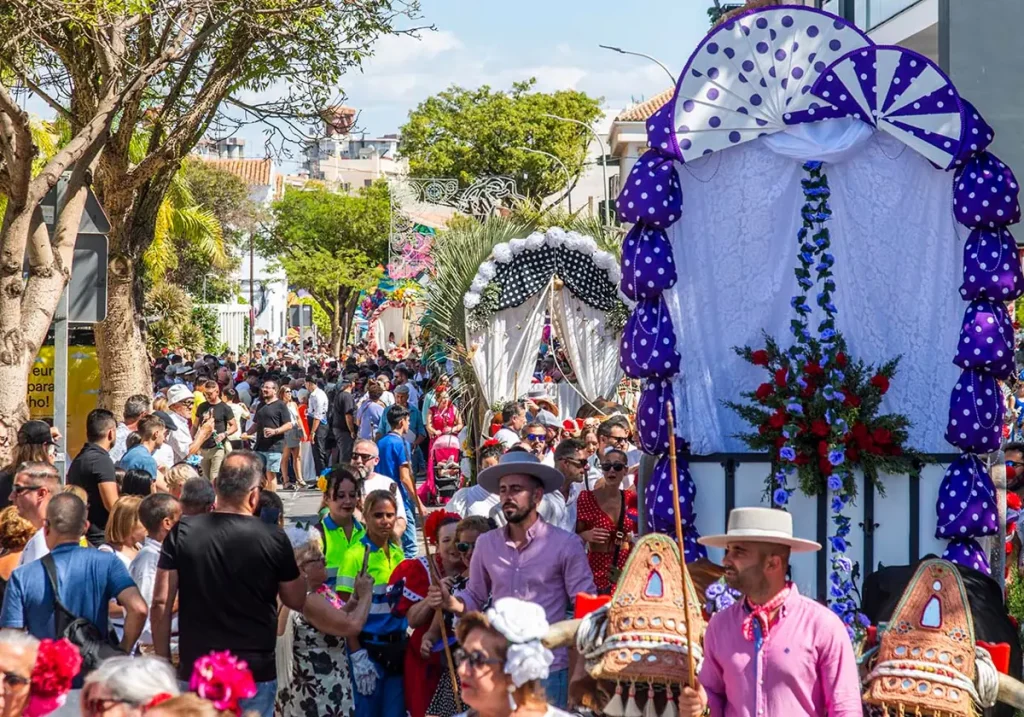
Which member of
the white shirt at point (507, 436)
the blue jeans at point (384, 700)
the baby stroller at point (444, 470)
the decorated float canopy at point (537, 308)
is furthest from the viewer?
the decorated float canopy at point (537, 308)

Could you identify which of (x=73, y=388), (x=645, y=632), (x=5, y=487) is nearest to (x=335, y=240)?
(x=73, y=388)

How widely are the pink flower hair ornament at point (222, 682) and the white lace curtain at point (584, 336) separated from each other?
49.6 ft

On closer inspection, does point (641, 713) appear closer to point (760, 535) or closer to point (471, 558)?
point (760, 535)

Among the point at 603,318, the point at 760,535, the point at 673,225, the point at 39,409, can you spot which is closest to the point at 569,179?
the point at 603,318

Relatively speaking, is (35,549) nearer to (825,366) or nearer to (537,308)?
(825,366)

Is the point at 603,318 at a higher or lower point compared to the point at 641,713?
higher

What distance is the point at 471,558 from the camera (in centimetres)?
721

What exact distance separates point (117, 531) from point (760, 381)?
3.83 meters

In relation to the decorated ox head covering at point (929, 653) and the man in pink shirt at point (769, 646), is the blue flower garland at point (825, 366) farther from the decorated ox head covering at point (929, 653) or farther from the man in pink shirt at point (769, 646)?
the man in pink shirt at point (769, 646)

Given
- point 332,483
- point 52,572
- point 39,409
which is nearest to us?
point 52,572

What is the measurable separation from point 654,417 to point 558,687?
7.91 ft

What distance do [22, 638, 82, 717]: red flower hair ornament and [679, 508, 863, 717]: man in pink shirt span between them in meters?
2.11

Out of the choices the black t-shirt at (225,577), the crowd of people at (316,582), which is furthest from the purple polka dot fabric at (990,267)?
the black t-shirt at (225,577)

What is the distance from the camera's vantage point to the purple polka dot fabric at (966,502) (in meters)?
8.45
